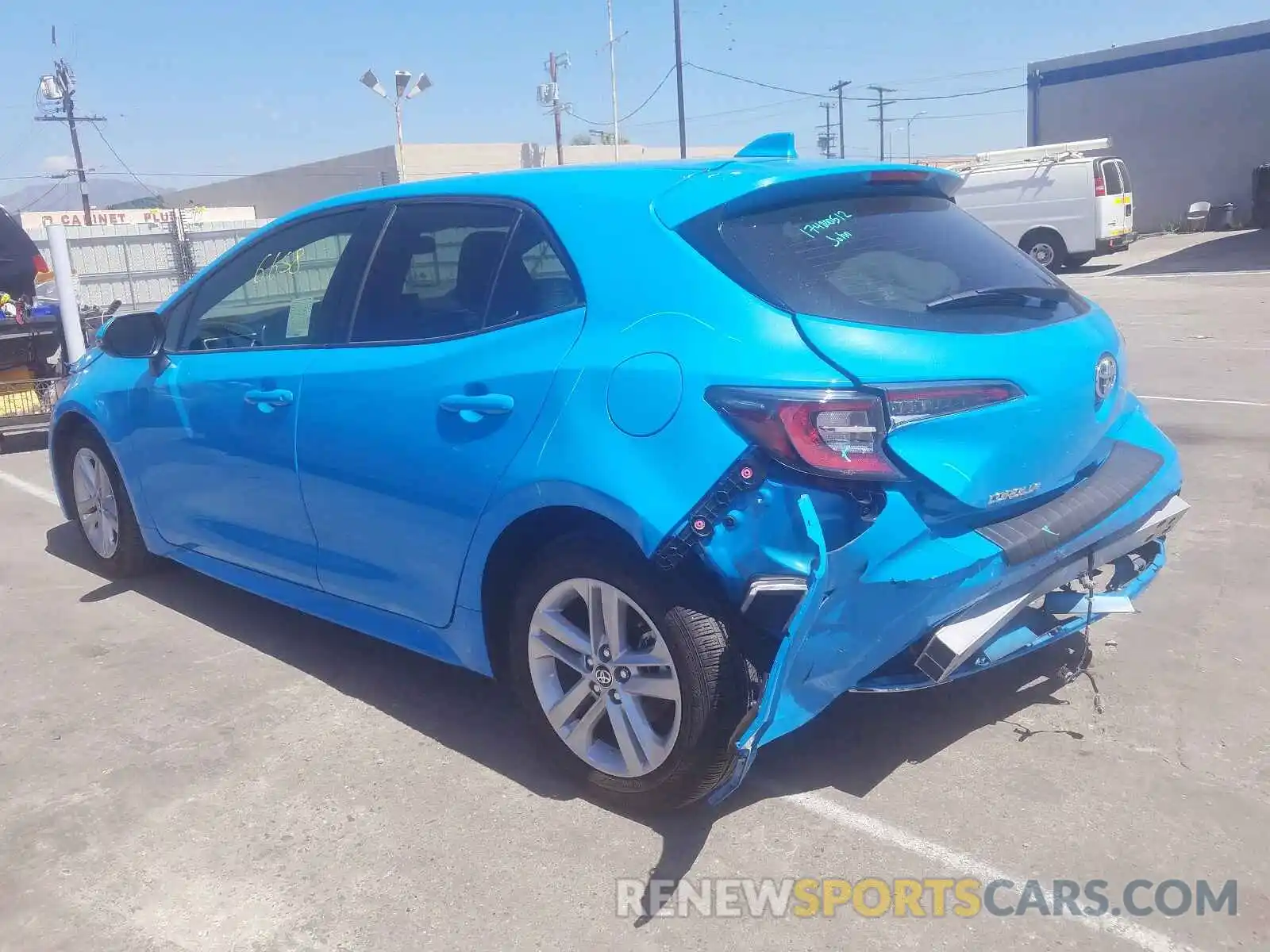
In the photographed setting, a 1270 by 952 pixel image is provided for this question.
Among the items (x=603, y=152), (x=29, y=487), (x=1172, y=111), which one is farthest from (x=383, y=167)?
(x=29, y=487)

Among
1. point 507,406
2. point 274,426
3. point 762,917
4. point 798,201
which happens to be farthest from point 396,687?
Answer: point 798,201

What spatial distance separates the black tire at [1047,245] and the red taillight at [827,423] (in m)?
20.7

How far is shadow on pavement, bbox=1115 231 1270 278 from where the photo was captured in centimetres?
2119

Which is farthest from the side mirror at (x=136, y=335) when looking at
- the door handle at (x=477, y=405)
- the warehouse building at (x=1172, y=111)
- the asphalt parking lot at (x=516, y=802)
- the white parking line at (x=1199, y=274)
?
the warehouse building at (x=1172, y=111)

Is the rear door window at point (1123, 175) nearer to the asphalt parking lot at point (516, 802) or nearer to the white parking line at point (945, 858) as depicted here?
the asphalt parking lot at point (516, 802)

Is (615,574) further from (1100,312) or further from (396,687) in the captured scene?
(1100,312)

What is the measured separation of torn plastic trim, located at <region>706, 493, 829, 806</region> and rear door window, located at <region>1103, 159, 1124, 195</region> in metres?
21.1

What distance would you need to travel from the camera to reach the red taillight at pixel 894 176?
331cm

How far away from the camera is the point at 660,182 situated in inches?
128

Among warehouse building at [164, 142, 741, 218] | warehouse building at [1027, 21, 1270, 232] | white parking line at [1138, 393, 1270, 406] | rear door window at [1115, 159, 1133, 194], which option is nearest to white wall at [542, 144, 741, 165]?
warehouse building at [164, 142, 741, 218]

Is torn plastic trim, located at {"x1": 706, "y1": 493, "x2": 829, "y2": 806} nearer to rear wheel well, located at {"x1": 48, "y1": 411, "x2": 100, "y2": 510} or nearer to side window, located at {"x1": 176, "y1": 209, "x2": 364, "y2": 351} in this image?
side window, located at {"x1": 176, "y1": 209, "x2": 364, "y2": 351}

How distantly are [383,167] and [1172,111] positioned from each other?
29750 millimetres

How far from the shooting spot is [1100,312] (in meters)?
3.61

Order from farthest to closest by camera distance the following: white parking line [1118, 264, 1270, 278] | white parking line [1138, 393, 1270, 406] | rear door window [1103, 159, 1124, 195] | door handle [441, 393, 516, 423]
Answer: rear door window [1103, 159, 1124, 195], white parking line [1118, 264, 1270, 278], white parking line [1138, 393, 1270, 406], door handle [441, 393, 516, 423]
